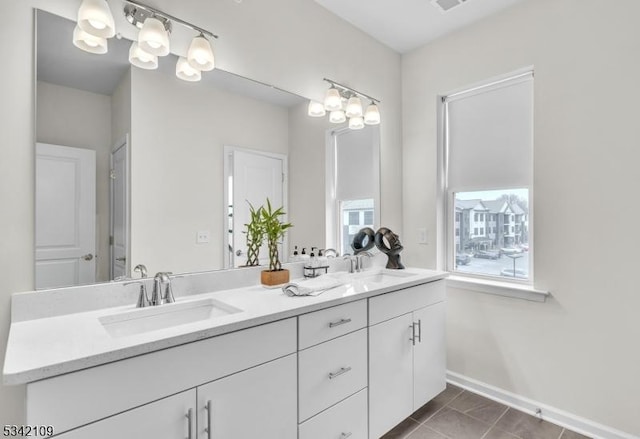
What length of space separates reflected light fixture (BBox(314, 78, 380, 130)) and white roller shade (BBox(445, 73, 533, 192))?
26.3 inches

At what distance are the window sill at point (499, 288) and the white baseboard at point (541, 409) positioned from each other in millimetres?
673

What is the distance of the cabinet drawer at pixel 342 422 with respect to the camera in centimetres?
139

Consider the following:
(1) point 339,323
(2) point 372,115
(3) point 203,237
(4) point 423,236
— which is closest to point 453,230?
(4) point 423,236

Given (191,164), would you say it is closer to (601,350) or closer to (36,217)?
(36,217)

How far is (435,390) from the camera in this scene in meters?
2.14

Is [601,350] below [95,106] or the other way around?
below

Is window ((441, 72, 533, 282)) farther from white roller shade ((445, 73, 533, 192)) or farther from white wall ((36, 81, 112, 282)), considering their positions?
white wall ((36, 81, 112, 282))

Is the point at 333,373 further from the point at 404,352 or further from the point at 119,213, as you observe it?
the point at 119,213

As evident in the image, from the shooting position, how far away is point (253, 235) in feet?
6.06

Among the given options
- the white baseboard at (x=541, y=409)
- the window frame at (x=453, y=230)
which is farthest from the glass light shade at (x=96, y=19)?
the white baseboard at (x=541, y=409)

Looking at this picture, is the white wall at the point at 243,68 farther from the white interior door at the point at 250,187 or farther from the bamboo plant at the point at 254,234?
the bamboo plant at the point at 254,234

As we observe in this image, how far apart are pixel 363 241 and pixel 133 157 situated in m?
1.57

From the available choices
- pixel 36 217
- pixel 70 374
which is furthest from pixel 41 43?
A: pixel 70 374

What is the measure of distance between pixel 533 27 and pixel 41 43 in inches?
104
